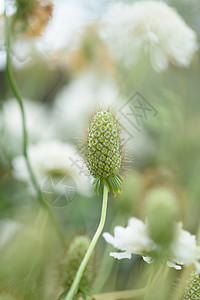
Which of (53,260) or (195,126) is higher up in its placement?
(195,126)

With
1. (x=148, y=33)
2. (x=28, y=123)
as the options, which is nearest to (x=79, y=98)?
(x=28, y=123)

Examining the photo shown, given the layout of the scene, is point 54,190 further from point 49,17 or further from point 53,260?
point 49,17

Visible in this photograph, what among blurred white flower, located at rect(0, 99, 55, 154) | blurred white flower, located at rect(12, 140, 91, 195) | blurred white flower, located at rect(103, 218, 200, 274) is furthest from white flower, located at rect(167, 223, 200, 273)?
blurred white flower, located at rect(0, 99, 55, 154)

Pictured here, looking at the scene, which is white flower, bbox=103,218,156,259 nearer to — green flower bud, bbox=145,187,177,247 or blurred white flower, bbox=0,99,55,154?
green flower bud, bbox=145,187,177,247

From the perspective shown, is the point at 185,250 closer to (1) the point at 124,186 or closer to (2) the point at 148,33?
(1) the point at 124,186

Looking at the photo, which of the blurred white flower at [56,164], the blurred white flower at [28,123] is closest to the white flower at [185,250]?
the blurred white flower at [56,164]

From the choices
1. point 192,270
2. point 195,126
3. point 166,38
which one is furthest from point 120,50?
point 192,270
